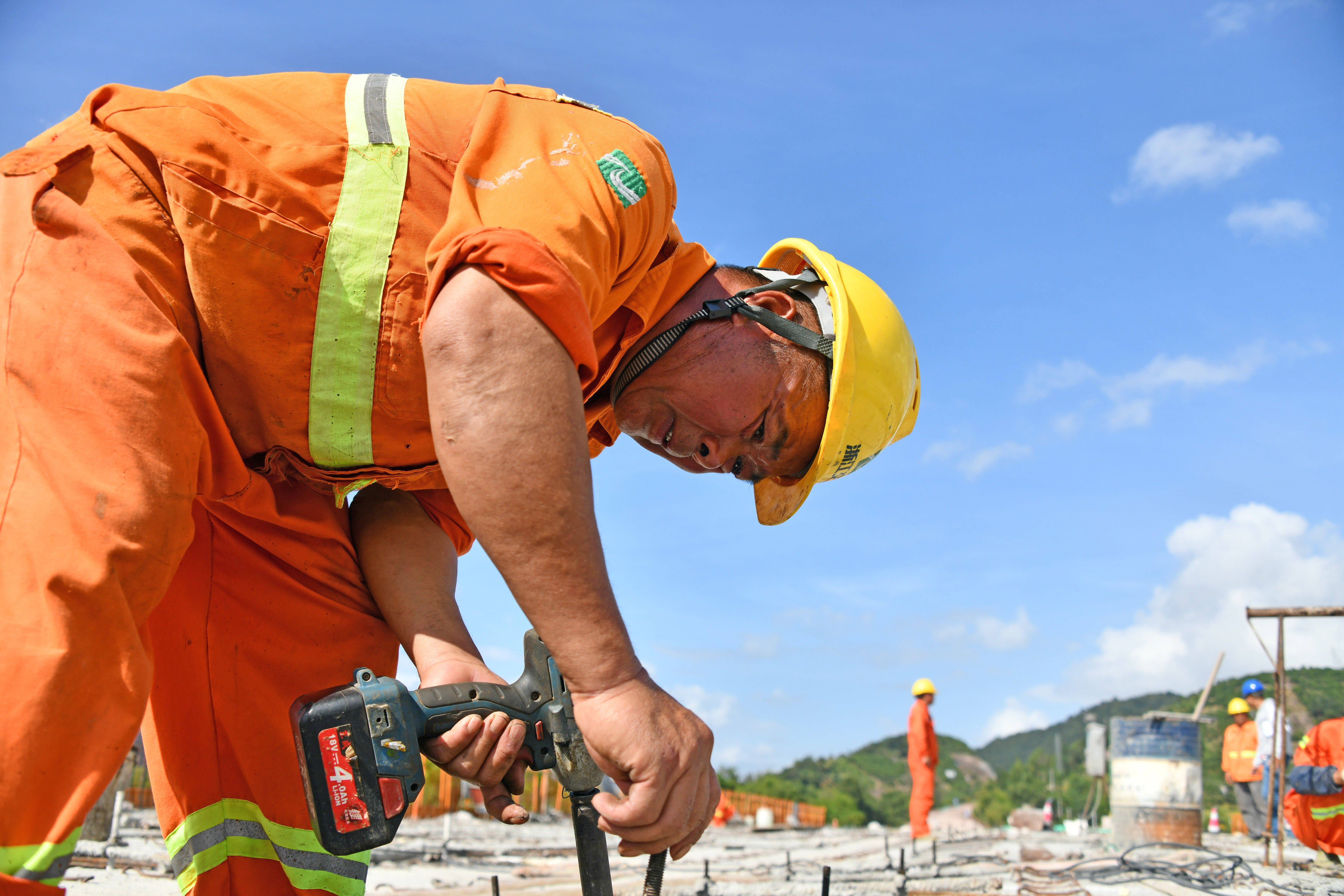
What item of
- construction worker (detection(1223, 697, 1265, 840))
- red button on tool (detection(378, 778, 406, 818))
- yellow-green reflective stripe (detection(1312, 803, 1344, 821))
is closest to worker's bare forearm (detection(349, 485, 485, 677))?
red button on tool (detection(378, 778, 406, 818))

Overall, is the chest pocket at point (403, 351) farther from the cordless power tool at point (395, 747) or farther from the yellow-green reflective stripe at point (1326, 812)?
the yellow-green reflective stripe at point (1326, 812)

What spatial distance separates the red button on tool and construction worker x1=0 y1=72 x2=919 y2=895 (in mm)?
144

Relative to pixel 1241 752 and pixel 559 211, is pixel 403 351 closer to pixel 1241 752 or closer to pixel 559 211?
pixel 559 211

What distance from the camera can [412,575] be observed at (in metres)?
2.30

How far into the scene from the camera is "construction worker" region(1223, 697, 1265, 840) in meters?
12.0

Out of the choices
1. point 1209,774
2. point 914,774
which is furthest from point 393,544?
point 1209,774

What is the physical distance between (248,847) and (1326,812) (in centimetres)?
973

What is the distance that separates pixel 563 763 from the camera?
1990mm

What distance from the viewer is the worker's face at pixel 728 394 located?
7.12 ft

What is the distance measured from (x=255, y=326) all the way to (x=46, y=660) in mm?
657

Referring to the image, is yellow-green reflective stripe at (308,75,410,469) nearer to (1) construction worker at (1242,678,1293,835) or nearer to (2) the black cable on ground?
(2) the black cable on ground

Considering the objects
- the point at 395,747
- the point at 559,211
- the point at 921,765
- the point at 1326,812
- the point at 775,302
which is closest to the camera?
the point at 559,211

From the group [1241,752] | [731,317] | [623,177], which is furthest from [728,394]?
[1241,752]

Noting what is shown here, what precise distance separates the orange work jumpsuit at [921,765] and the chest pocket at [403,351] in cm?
1029
